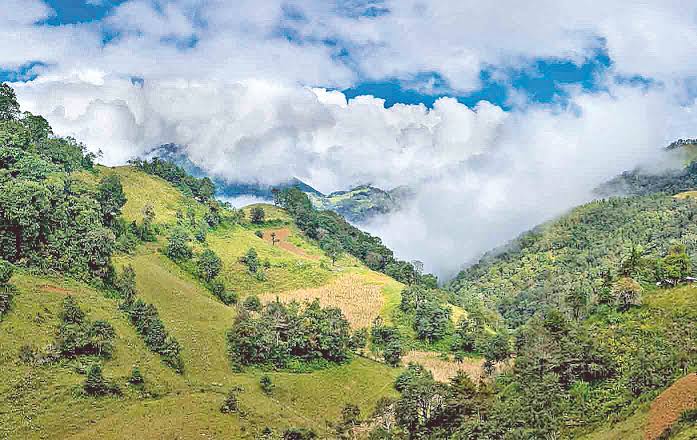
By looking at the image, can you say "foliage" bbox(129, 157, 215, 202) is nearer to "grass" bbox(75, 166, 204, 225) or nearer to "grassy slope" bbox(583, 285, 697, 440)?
"grass" bbox(75, 166, 204, 225)

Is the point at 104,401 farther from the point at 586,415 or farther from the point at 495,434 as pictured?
the point at 586,415

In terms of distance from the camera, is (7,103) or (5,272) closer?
(5,272)

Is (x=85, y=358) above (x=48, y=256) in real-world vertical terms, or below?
below

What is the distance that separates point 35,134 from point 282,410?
2550 inches

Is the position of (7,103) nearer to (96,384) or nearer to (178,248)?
(178,248)

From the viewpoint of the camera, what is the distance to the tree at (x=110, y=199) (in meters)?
75.4

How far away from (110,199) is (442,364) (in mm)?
50227

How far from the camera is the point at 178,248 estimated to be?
80375mm

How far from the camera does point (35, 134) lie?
8819 cm

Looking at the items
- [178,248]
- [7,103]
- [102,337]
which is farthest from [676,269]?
[7,103]

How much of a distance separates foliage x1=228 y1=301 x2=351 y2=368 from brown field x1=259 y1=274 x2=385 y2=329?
38.6 feet

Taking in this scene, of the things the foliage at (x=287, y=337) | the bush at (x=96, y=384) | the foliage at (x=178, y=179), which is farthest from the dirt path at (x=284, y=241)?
the bush at (x=96, y=384)

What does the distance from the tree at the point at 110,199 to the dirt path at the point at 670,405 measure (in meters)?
66.8

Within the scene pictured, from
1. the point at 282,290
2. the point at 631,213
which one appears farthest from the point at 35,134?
the point at 631,213
